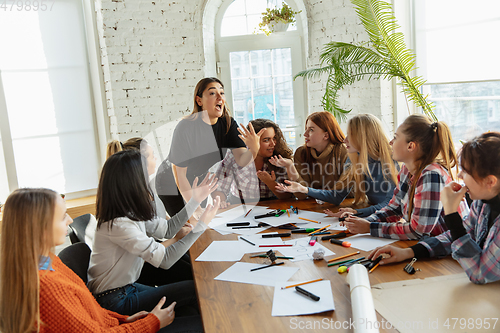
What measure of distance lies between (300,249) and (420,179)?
60cm

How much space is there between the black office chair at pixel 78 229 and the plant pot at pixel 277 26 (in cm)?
278

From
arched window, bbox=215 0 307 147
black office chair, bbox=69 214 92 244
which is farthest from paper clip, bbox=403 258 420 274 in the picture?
arched window, bbox=215 0 307 147

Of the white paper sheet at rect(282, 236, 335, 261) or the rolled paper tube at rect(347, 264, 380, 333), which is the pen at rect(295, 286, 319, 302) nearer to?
the rolled paper tube at rect(347, 264, 380, 333)

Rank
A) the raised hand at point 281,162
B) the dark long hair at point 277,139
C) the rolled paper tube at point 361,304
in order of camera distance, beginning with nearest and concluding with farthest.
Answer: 1. the rolled paper tube at point 361,304
2. the raised hand at point 281,162
3. the dark long hair at point 277,139

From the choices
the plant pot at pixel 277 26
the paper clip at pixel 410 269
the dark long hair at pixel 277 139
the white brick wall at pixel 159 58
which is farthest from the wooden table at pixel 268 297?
the plant pot at pixel 277 26

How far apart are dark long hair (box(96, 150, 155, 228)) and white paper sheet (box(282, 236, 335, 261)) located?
606 mm

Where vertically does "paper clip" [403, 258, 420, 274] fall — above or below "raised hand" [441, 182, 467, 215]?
below

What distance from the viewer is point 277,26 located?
3.98 metres

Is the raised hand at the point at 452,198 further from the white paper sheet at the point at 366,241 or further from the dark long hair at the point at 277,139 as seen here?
the dark long hair at the point at 277,139

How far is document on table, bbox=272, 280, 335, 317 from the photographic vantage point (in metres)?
1.12

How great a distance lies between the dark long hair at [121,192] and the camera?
1.54 m

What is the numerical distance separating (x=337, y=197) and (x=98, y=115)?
99.5 inches

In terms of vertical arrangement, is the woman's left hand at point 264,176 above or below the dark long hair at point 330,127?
below

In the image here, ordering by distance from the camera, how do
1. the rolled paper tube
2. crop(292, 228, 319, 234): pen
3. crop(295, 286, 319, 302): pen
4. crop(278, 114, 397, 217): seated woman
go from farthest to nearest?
crop(278, 114, 397, 217): seated woman, crop(292, 228, 319, 234): pen, crop(295, 286, 319, 302): pen, the rolled paper tube
